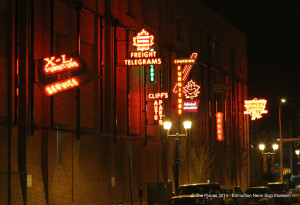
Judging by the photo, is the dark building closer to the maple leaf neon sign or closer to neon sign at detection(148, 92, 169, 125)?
neon sign at detection(148, 92, 169, 125)

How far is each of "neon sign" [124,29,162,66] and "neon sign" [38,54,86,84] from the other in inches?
332

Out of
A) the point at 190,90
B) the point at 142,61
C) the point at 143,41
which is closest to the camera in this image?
the point at 142,61

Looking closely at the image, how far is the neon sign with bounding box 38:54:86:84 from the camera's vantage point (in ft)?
78.2

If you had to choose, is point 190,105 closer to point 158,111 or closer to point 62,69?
point 158,111

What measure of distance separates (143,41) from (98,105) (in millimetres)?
4903

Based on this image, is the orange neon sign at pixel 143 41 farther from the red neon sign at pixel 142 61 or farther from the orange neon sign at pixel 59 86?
the orange neon sign at pixel 59 86

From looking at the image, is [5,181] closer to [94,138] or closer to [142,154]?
[94,138]

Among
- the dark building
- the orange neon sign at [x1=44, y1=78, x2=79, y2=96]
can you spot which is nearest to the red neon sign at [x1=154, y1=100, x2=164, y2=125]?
the dark building

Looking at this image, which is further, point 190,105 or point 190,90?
point 190,90

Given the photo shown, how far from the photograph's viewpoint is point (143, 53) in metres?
32.2

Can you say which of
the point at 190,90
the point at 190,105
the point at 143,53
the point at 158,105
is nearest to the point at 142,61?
the point at 143,53

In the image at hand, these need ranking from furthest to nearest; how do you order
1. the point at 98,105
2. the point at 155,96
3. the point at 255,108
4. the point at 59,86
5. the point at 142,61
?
the point at 255,108, the point at 155,96, the point at 142,61, the point at 98,105, the point at 59,86

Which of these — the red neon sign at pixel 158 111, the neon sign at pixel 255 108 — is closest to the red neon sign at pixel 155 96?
the red neon sign at pixel 158 111

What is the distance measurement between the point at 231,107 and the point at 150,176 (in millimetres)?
20547
